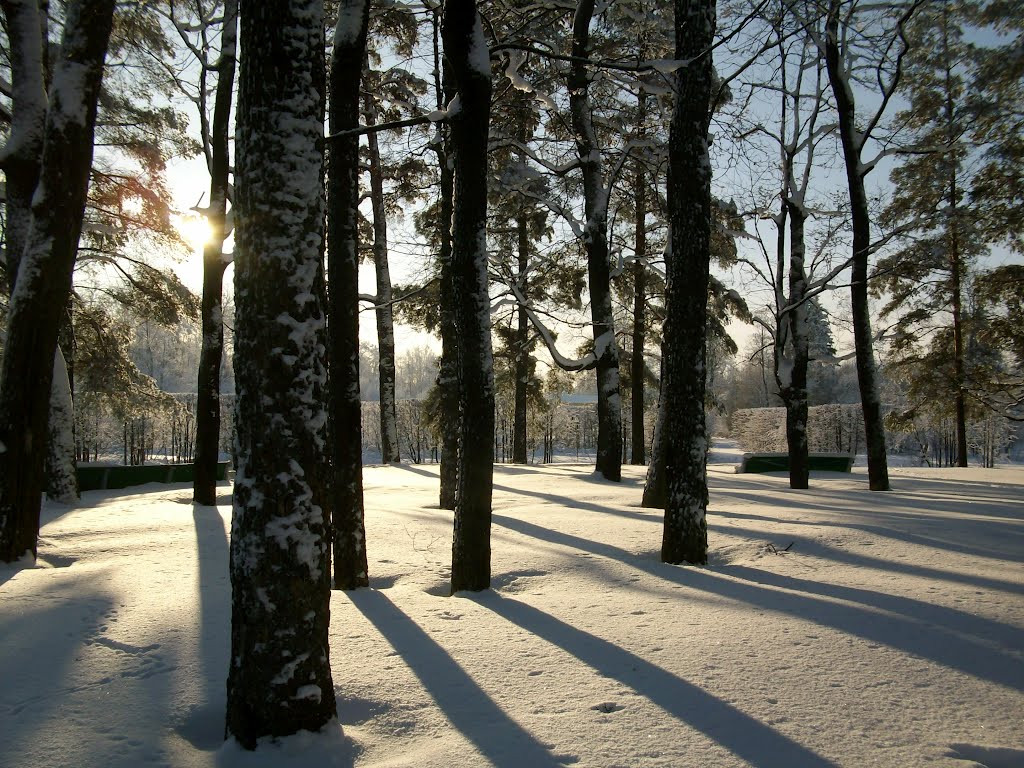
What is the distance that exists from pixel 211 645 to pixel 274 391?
1926 millimetres

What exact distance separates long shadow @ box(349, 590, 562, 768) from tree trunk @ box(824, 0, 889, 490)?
35.1 ft

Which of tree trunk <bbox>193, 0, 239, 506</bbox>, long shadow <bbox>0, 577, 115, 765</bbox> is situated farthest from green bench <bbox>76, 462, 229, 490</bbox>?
long shadow <bbox>0, 577, 115, 765</bbox>

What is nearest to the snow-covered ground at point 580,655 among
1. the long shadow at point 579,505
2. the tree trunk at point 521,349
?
the long shadow at point 579,505

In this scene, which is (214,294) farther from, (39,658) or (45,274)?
(39,658)

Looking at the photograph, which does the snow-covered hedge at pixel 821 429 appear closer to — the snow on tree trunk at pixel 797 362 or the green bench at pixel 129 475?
the snow on tree trunk at pixel 797 362

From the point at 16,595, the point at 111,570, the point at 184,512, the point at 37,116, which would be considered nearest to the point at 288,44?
the point at 16,595

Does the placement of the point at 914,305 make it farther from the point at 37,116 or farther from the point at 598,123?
the point at 37,116

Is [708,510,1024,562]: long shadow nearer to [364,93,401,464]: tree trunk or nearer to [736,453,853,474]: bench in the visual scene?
[736,453,853,474]: bench

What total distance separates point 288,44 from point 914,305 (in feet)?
70.2

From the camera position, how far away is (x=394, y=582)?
5.39 metres

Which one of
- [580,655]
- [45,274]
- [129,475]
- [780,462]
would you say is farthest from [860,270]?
[129,475]

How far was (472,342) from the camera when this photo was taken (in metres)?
4.73

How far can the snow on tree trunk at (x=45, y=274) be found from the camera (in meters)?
5.52

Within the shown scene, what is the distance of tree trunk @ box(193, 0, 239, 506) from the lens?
9.52 metres
